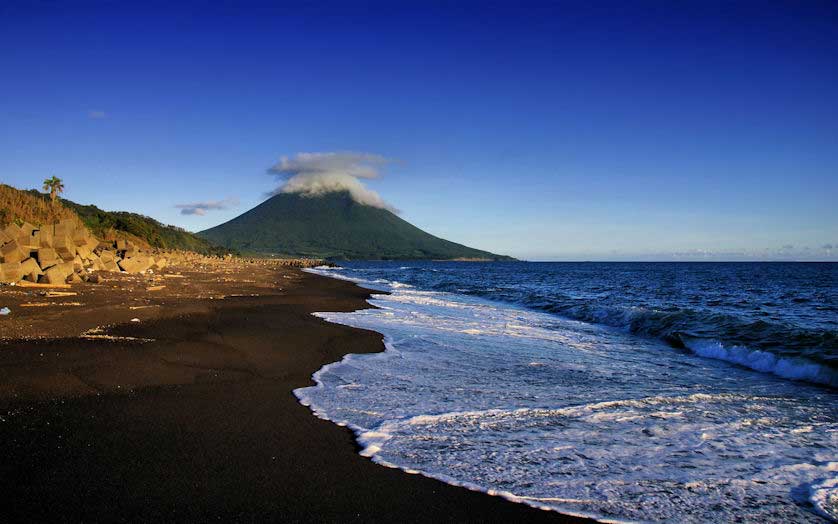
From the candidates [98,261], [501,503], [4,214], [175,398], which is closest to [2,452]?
[175,398]

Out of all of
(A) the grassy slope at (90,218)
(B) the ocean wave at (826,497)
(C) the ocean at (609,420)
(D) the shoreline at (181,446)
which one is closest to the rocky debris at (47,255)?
(A) the grassy slope at (90,218)

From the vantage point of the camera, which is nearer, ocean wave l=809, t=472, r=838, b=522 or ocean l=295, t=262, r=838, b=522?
ocean wave l=809, t=472, r=838, b=522

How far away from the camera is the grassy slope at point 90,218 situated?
25398 millimetres

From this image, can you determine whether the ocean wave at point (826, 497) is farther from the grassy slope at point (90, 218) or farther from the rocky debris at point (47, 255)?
the grassy slope at point (90, 218)

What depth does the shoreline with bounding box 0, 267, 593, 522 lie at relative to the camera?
359cm

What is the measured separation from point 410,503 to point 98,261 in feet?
83.9

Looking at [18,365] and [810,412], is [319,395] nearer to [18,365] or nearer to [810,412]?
[18,365]

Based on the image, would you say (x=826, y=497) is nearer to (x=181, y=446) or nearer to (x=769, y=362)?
(x=181, y=446)

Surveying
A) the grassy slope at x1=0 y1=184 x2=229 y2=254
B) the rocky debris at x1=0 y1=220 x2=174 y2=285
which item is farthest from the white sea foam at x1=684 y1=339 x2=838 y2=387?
the grassy slope at x1=0 y1=184 x2=229 y2=254

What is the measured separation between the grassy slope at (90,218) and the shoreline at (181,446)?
17.9m

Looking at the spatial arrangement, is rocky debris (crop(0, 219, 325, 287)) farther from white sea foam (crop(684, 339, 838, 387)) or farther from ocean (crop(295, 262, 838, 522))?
white sea foam (crop(684, 339, 838, 387))

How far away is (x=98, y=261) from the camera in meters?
23.7

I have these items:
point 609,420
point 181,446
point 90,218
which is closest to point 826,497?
point 609,420

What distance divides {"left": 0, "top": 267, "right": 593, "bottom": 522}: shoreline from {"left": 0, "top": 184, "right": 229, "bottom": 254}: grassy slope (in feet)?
58.8
